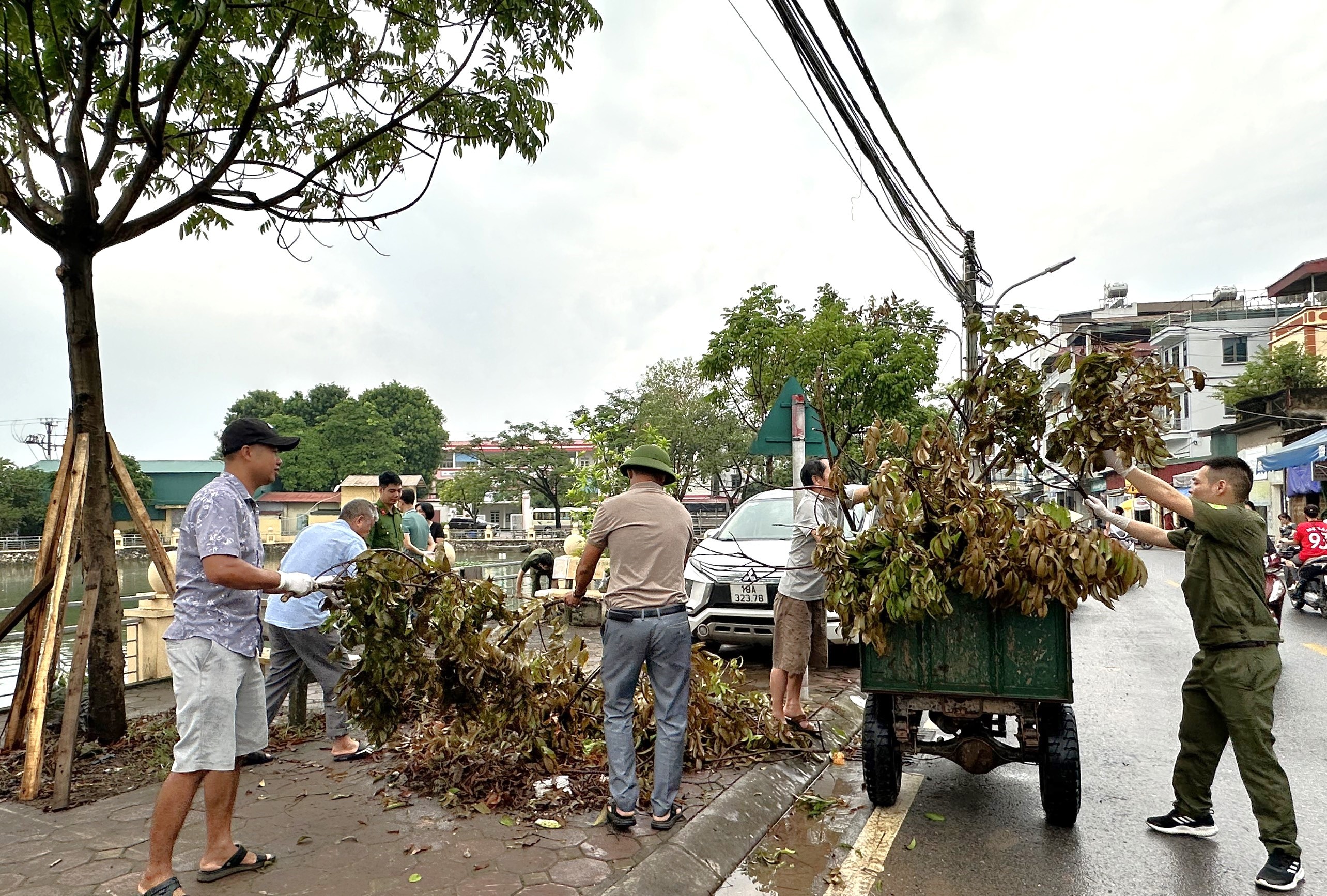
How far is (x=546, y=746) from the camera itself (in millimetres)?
4973

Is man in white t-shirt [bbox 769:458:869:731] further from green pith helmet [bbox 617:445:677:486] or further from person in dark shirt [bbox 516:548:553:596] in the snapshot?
person in dark shirt [bbox 516:548:553:596]

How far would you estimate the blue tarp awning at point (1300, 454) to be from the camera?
21.3 meters

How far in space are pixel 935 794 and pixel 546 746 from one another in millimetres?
2277

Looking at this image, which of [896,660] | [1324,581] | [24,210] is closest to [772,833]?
[896,660]

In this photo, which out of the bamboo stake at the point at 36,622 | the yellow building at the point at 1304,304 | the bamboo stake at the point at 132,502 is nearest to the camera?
the bamboo stake at the point at 36,622

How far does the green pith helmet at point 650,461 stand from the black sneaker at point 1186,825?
304 cm

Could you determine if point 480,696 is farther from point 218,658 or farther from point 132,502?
point 132,502

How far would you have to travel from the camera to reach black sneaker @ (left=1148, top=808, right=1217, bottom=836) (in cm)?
430

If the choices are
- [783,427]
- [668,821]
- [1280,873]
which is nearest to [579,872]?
[668,821]

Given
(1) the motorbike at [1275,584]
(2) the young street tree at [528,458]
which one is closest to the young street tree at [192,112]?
(1) the motorbike at [1275,584]

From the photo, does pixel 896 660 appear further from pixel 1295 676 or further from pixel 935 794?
pixel 1295 676

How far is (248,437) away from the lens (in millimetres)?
3799

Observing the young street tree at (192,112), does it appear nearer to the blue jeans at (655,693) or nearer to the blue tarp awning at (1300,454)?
the blue jeans at (655,693)

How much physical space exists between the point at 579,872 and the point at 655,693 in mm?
917
